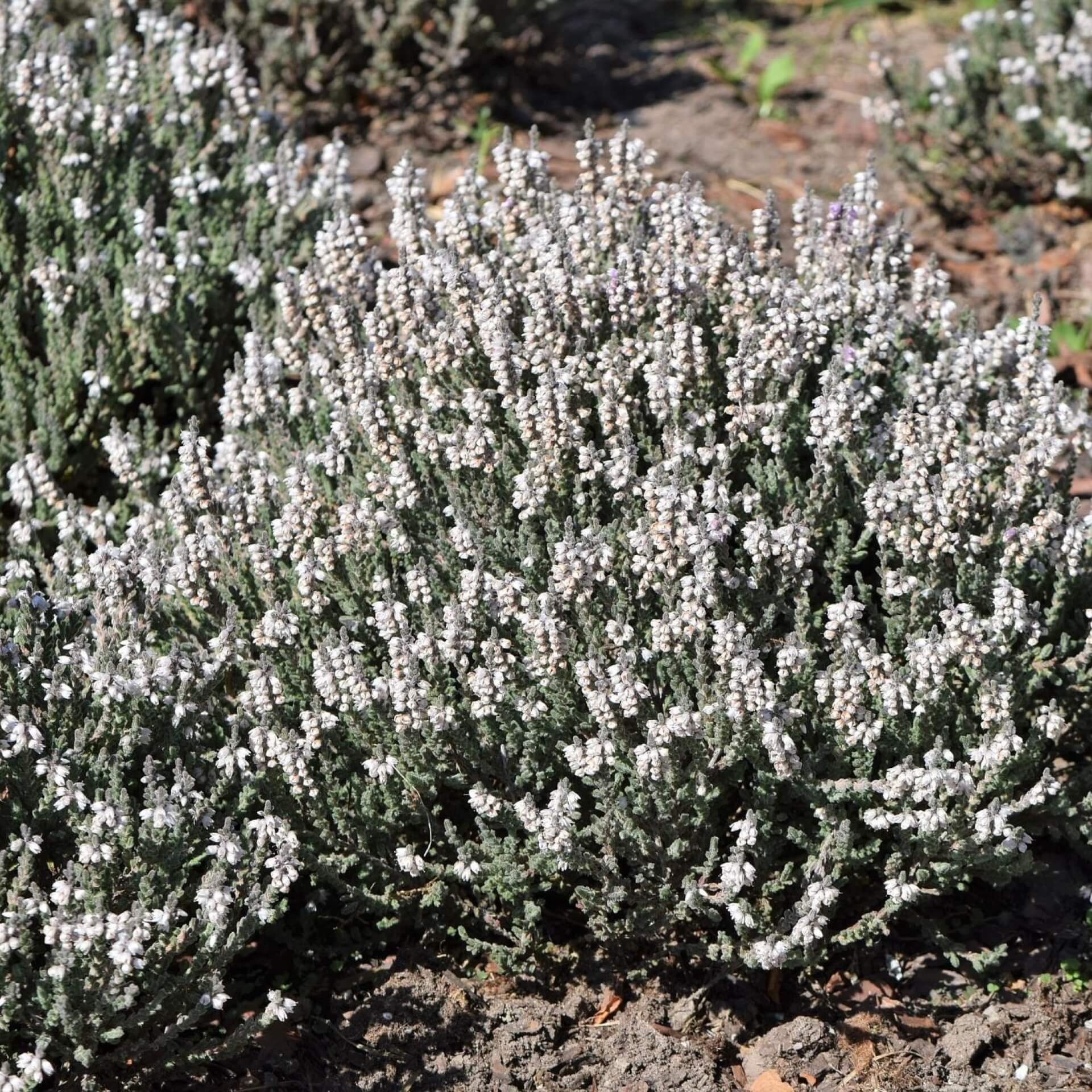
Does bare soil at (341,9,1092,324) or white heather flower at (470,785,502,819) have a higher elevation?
bare soil at (341,9,1092,324)

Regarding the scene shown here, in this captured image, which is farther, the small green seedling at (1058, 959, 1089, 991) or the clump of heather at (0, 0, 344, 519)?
the clump of heather at (0, 0, 344, 519)

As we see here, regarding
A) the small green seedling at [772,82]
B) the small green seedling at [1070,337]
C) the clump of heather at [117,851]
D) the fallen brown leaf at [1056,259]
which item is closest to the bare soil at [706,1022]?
the clump of heather at [117,851]

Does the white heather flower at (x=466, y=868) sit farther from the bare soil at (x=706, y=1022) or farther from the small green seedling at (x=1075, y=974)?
the small green seedling at (x=1075, y=974)

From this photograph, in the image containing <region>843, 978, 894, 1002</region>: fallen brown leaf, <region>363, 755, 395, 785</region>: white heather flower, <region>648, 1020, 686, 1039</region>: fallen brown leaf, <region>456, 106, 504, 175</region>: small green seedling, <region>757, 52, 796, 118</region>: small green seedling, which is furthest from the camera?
<region>757, 52, 796, 118</region>: small green seedling

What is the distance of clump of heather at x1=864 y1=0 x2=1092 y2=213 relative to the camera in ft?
18.5

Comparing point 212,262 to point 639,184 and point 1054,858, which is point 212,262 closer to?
point 639,184

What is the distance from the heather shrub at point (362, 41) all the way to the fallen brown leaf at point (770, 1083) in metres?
4.15

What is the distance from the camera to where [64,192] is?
14.5 feet

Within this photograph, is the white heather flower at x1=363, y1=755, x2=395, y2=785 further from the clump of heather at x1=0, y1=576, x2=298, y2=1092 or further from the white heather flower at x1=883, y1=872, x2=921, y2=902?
the white heather flower at x1=883, y1=872, x2=921, y2=902

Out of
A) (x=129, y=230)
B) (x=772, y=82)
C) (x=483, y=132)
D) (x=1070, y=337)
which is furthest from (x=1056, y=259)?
(x=129, y=230)

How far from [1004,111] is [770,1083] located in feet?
14.1

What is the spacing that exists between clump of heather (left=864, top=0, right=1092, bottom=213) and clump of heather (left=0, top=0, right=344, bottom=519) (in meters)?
2.66

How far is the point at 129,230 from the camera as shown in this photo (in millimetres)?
4543

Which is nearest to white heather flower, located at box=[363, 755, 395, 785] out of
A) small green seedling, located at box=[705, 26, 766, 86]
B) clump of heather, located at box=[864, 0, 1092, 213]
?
clump of heather, located at box=[864, 0, 1092, 213]
